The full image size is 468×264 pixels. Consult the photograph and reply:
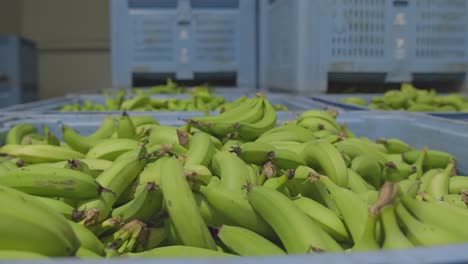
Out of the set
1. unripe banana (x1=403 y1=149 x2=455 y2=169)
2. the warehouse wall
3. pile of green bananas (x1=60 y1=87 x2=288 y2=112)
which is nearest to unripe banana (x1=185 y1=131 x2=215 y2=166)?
unripe banana (x1=403 y1=149 x2=455 y2=169)

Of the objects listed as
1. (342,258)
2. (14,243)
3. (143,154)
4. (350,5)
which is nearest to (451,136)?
(143,154)

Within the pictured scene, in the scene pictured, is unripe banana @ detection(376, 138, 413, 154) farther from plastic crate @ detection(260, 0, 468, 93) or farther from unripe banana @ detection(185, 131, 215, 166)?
plastic crate @ detection(260, 0, 468, 93)

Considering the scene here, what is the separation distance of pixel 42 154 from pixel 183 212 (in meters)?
0.63

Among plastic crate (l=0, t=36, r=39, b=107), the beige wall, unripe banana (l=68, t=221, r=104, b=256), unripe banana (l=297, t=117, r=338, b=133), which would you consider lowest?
unripe banana (l=68, t=221, r=104, b=256)

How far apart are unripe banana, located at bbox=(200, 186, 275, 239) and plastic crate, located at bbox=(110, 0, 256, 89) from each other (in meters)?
2.84

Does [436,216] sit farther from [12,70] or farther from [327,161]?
[12,70]

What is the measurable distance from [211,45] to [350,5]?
116 cm

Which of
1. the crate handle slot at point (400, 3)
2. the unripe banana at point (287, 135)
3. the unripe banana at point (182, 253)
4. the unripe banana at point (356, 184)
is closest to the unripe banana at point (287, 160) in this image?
the unripe banana at point (356, 184)

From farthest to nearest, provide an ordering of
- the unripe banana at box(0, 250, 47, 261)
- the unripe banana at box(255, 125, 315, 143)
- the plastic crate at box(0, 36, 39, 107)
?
1. the plastic crate at box(0, 36, 39, 107)
2. the unripe banana at box(255, 125, 315, 143)
3. the unripe banana at box(0, 250, 47, 261)

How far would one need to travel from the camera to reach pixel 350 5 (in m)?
2.90

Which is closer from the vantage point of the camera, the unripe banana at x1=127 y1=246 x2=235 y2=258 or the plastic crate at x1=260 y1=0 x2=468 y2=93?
the unripe banana at x1=127 y1=246 x2=235 y2=258

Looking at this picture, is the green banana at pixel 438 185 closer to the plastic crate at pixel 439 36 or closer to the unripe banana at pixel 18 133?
the unripe banana at pixel 18 133

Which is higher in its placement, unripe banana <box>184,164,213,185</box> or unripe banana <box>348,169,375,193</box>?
unripe banana <box>184,164,213,185</box>

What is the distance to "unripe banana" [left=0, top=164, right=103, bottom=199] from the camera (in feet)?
2.71
